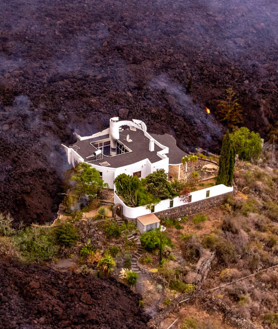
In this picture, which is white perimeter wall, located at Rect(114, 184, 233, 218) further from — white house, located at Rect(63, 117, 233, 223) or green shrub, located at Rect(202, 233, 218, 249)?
green shrub, located at Rect(202, 233, 218, 249)

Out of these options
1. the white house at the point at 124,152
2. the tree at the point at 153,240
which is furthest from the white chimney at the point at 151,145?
the tree at the point at 153,240

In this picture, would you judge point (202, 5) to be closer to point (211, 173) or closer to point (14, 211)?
point (211, 173)

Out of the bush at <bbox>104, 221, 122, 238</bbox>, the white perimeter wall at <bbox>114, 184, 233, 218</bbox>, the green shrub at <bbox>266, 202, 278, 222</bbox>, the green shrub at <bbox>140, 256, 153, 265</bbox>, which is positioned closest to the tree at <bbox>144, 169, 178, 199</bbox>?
the white perimeter wall at <bbox>114, 184, 233, 218</bbox>

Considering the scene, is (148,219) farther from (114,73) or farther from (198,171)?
(114,73)

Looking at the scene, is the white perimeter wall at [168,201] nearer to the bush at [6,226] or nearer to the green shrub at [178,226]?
the green shrub at [178,226]

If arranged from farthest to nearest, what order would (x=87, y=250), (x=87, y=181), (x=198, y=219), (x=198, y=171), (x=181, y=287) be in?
(x=198, y=171) → (x=198, y=219) → (x=87, y=181) → (x=87, y=250) → (x=181, y=287)

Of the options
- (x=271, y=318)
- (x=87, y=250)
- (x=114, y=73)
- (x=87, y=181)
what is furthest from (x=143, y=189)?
(x=114, y=73)
